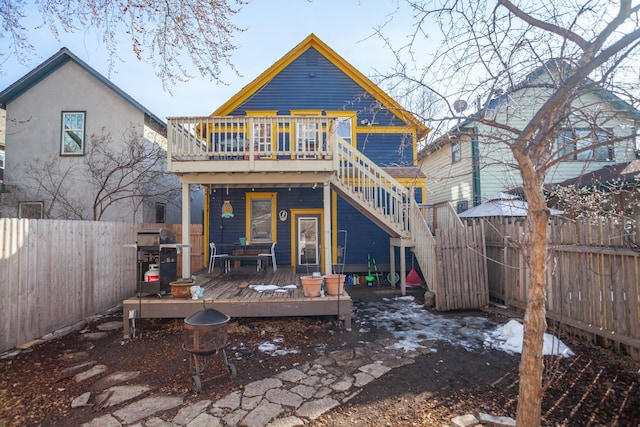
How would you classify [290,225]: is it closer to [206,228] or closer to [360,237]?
[360,237]

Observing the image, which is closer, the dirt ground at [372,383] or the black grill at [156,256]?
the dirt ground at [372,383]

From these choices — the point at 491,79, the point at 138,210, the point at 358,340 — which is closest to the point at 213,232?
the point at 138,210

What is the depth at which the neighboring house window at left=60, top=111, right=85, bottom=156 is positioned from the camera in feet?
35.2

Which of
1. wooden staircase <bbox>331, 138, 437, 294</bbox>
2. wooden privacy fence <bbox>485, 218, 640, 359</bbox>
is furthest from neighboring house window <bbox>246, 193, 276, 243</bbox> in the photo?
wooden privacy fence <bbox>485, 218, 640, 359</bbox>

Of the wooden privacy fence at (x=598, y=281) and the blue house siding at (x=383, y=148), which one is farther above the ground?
the blue house siding at (x=383, y=148)

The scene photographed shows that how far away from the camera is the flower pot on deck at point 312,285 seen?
5.54 meters

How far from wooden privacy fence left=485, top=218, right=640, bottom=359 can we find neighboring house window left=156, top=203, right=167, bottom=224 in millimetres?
11312

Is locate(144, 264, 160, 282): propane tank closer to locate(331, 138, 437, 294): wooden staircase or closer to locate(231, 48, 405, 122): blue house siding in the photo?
locate(331, 138, 437, 294): wooden staircase

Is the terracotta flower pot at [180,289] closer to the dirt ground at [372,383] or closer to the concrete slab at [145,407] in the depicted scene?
the dirt ground at [372,383]

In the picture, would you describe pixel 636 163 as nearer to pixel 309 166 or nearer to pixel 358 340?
pixel 309 166

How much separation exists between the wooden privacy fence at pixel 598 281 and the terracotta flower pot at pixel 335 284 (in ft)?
7.80

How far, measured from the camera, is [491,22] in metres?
2.74

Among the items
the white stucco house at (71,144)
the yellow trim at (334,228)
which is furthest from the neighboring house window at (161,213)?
the yellow trim at (334,228)

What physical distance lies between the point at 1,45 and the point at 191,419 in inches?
184
